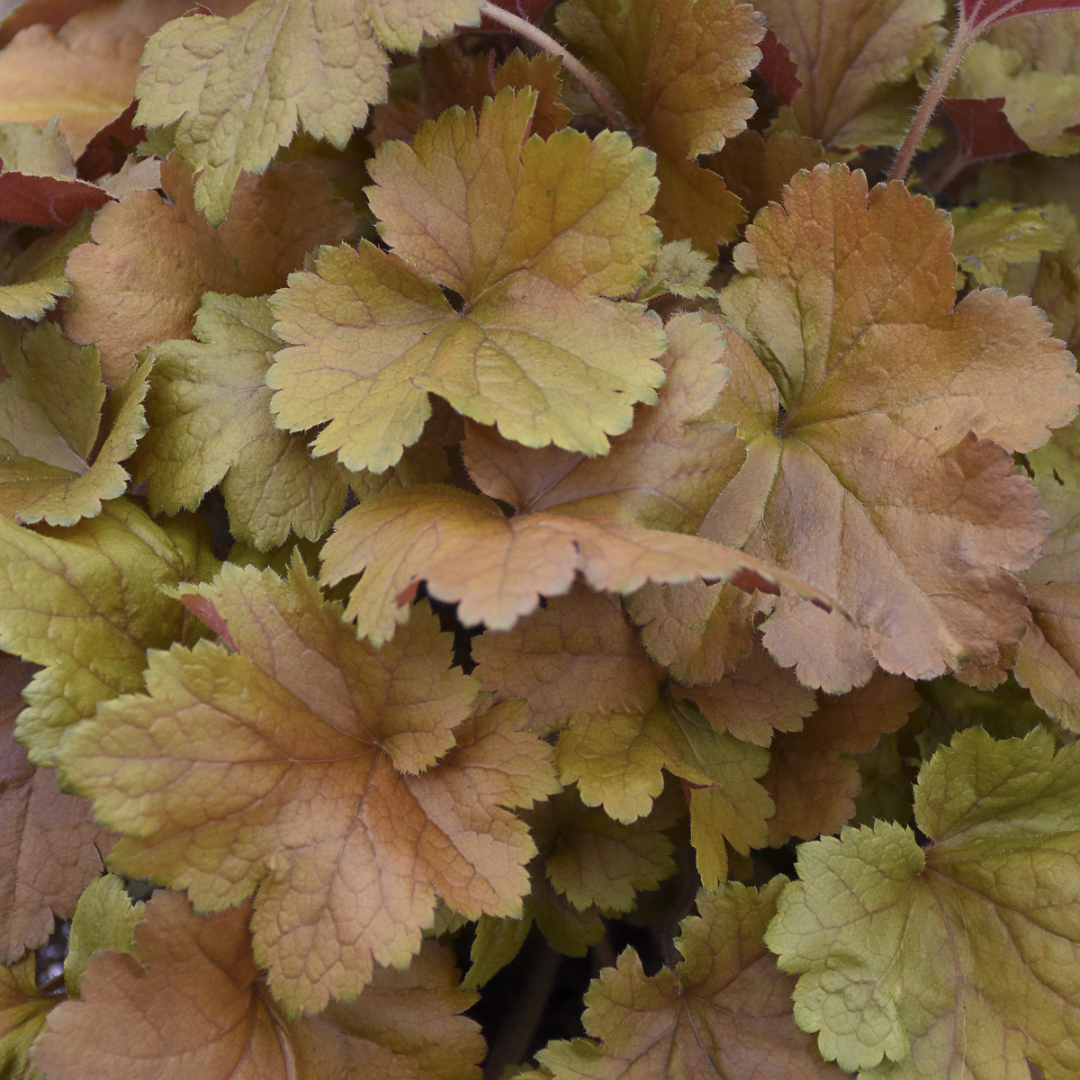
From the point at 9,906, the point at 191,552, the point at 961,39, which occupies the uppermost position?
the point at 961,39

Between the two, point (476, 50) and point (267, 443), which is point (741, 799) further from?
point (476, 50)

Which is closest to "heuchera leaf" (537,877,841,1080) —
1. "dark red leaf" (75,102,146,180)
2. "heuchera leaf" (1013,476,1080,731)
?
"heuchera leaf" (1013,476,1080,731)

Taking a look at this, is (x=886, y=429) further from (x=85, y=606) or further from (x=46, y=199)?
(x=46, y=199)

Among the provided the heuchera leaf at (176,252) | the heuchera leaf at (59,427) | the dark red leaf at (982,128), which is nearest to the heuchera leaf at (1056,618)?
the dark red leaf at (982,128)

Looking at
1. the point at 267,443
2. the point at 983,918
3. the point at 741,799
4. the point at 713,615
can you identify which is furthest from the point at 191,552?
the point at 983,918

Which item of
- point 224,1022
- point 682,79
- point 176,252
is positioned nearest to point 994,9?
point 682,79
